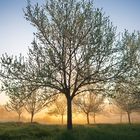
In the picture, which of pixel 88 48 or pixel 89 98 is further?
pixel 89 98

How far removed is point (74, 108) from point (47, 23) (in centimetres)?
3880

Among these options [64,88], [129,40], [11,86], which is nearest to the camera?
[11,86]

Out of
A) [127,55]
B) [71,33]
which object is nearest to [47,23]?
[71,33]

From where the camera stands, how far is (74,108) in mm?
64250

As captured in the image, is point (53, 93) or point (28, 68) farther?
point (53, 93)

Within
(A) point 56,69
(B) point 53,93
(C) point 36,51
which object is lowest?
(B) point 53,93

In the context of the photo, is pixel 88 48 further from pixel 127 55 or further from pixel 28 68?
pixel 28 68

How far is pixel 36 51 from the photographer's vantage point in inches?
1062

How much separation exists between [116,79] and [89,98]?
116ft

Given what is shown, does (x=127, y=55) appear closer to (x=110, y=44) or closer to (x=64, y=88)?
(x=110, y=44)

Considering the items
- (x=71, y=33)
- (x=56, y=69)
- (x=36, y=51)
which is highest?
(x=71, y=33)

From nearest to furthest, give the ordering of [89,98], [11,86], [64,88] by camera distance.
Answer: [11,86] < [64,88] < [89,98]

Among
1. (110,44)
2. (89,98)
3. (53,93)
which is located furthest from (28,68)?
(89,98)

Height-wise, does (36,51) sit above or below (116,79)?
above
